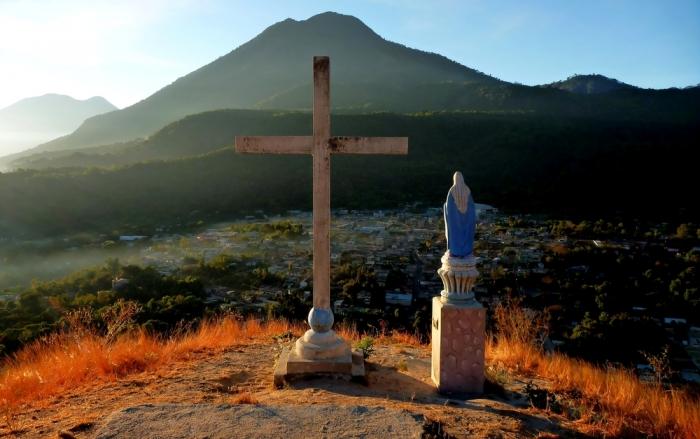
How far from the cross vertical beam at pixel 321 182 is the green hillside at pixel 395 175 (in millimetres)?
15825

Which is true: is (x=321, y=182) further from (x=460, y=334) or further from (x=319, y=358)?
(x=460, y=334)

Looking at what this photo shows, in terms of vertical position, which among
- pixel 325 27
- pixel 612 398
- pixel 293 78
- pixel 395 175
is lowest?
pixel 612 398

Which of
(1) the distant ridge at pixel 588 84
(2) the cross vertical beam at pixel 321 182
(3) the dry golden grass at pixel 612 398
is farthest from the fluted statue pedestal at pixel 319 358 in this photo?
(1) the distant ridge at pixel 588 84

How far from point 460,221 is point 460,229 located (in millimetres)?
63

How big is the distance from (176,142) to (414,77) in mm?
36125

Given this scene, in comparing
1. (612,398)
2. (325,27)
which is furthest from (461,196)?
(325,27)

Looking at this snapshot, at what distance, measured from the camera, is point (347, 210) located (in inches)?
891

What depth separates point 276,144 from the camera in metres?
4.32

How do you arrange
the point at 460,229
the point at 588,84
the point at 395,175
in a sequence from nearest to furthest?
the point at 460,229, the point at 395,175, the point at 588,84

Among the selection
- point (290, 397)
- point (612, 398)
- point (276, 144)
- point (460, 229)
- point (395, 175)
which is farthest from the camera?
point (395, 175)

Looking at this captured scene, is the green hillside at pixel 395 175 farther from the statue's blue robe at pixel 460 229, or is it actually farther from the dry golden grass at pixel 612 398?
the statue's blue robe at pixel 460 229

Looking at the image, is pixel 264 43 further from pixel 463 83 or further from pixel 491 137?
pixel 491 137

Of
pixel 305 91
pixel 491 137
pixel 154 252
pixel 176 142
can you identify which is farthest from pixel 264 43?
pixel 154 252

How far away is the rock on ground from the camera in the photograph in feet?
9.39
